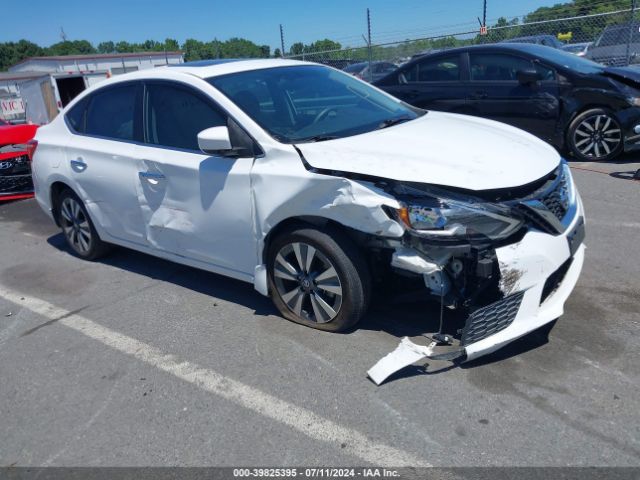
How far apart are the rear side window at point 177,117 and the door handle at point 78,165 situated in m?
0.90

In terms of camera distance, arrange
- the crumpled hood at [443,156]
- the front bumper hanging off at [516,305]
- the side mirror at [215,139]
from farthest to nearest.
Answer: the side mirror at [215,139], the crumpled hood at [443,156], the front bumper hanging off at [516,305]

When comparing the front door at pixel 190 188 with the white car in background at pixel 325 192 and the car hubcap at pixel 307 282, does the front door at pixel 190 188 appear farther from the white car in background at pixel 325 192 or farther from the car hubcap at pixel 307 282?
the car hubcap at pixel 307 282

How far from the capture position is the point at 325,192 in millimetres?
3260

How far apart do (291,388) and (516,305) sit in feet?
4.30

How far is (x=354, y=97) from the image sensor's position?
4434 millimetres

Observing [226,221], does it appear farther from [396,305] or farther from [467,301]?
[467,301]

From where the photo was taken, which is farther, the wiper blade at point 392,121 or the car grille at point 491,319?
the wiper blade at point 392,121

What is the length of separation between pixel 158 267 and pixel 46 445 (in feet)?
8.18

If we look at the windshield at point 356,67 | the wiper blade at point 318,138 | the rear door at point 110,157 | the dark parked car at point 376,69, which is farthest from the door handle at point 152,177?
the windshield at point 356,67

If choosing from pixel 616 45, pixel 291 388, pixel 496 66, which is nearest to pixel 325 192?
pixel 291 388

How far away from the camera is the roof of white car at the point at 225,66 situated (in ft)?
13.6

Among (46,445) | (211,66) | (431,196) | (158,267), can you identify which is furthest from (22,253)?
(431,196)

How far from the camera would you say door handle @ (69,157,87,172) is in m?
4.89

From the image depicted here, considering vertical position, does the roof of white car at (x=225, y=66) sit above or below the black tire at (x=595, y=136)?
above
